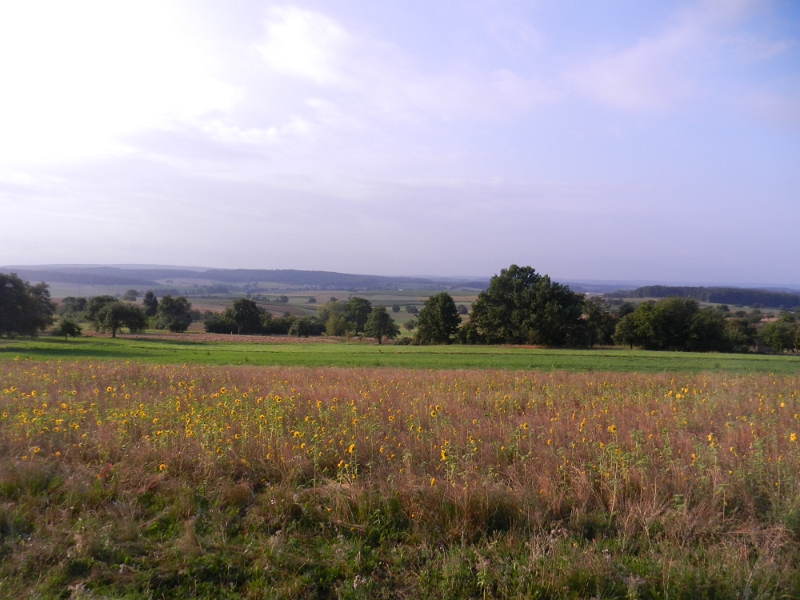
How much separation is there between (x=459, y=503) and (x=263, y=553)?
5.96ft

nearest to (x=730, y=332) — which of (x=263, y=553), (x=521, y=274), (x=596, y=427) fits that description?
(x=521, y=274)

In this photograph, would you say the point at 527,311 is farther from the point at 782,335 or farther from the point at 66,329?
the point at 66,329

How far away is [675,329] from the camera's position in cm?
5303

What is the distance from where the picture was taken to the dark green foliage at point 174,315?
74.2 m

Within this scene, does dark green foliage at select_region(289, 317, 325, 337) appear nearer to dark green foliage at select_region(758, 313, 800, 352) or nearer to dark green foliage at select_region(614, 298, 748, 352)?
dark green foliage at select_region(614, 298, 748, 352)

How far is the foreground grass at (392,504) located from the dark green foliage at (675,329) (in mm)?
49769

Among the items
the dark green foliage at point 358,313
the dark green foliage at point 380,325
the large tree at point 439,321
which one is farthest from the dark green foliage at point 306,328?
the large tree at point 439,321

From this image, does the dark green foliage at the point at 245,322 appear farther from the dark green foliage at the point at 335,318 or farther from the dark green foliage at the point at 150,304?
the dark green foliage at the point at 150,304

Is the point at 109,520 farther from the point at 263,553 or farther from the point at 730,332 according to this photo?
the point at 730,332

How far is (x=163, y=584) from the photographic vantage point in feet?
12.7

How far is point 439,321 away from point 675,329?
25541mm

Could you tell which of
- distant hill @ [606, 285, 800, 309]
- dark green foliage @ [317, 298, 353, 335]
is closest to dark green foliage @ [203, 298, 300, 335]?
dark green foliage @ [317, 298, 353, 335]

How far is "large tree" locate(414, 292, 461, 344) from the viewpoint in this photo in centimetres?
5700

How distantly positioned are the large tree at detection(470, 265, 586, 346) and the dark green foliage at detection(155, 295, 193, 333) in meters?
45.6
